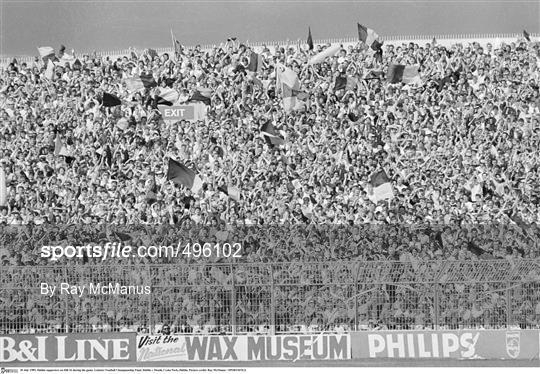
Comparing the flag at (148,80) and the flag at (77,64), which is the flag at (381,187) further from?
the flag at (77,64)

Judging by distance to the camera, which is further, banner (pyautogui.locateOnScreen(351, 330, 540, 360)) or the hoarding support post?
the hoarding support post

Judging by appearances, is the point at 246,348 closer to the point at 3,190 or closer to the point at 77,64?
the point at 3,190

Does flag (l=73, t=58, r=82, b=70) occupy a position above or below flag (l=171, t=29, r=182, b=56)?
below

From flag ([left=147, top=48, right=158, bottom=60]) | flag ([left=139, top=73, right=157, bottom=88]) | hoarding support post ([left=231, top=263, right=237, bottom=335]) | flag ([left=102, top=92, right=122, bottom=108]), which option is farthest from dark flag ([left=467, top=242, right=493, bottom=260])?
flag ([left=147, top=48, right=158, bottom=60])

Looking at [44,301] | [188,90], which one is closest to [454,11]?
[188,90]

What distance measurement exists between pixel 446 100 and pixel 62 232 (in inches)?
319

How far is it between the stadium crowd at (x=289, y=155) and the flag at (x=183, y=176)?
145 millimetres

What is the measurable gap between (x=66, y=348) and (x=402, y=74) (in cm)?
1054

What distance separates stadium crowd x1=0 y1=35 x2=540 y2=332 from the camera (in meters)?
18.4

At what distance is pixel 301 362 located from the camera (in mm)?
13312

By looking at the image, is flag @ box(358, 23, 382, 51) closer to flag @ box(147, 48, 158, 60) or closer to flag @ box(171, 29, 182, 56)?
flag @ box(171, 29, 182, 56)

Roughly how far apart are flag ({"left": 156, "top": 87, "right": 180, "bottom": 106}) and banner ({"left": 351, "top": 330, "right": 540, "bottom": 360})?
32.2 feet

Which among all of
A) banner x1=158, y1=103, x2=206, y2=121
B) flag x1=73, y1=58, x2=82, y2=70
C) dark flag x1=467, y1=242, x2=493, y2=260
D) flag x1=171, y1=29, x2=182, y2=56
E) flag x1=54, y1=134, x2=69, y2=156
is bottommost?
dark flag x1=467, y1=242, x2=493, y2=260

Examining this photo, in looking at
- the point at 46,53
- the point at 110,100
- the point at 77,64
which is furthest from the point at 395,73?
the point at 46,53
